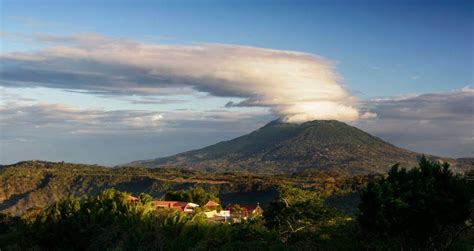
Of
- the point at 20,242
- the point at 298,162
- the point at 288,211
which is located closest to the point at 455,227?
the point at 288,211

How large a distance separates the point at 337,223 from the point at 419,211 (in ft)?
7.28

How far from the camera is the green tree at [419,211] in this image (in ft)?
41.1

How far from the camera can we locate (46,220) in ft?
67.9

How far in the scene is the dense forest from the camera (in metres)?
12.5

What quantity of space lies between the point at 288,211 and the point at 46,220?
10153mm

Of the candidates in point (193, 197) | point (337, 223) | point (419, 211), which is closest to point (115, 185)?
point (193, 197)

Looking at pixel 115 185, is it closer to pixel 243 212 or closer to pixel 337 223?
pixel 243 212

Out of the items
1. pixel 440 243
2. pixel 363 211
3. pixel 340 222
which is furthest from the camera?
pixel 340 222

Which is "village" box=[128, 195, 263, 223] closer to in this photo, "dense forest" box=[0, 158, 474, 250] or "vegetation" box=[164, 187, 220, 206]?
"dense forest" box=[0, 158, 474, 250]

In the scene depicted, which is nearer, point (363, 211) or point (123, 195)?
point (363, 211)

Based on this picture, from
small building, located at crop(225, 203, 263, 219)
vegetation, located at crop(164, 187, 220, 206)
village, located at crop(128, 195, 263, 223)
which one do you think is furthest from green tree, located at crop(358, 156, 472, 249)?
vegetation, located at crop(164, 187, 220, 206)

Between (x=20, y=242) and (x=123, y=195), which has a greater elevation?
(x=123, y=195)

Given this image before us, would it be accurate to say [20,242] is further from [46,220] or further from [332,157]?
[332,157]

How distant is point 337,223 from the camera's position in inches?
559
